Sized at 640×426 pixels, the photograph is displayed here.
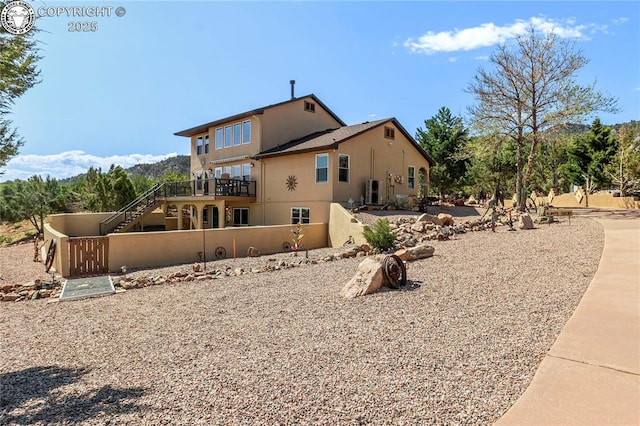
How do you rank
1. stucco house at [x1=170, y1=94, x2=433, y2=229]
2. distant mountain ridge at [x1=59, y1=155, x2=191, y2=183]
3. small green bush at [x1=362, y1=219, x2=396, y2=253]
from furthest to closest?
distant mountain ridge at [x1=59, y1=155, x2=191, y2=183] → stucco house at [x1=170, y1=94, x2=433, y2=229] → small green bush at [x1=362, y1=219, x2=396, y2=253]

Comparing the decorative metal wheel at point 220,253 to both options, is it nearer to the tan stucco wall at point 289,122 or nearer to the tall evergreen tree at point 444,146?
the tan stucco wall at point 289,122

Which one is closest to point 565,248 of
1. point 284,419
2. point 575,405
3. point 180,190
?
point 575,405

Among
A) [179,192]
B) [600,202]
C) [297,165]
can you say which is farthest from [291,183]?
[600,202]

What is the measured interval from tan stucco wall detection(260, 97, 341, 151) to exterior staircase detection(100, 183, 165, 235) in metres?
7.59

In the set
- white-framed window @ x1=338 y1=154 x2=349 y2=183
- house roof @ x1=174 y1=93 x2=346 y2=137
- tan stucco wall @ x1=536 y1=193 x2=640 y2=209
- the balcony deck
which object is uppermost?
house roof @ x1=174 y1=93 x2=346 y2=137

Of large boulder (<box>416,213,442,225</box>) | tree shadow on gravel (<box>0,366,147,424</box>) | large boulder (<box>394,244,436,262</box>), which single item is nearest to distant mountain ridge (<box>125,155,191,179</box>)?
large boulder (<box>416,213,442,225</box>)

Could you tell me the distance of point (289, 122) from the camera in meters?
24.1

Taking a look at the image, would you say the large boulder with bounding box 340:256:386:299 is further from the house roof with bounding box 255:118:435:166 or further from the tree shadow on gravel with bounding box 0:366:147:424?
the house roof with bounding box 255:118:435:166

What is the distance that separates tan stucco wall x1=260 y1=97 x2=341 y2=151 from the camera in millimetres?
23000

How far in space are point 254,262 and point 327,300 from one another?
6.48 m

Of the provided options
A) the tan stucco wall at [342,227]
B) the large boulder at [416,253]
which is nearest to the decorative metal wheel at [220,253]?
the tan stucco wall at [342,227]

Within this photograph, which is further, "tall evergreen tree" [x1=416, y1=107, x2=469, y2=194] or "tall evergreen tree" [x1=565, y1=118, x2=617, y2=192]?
"tall evergreen tree" [x1=565, y1=118, x2=617, y2=192]

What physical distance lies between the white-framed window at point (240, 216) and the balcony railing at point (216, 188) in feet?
5.60

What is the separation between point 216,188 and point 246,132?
4.54 metres
